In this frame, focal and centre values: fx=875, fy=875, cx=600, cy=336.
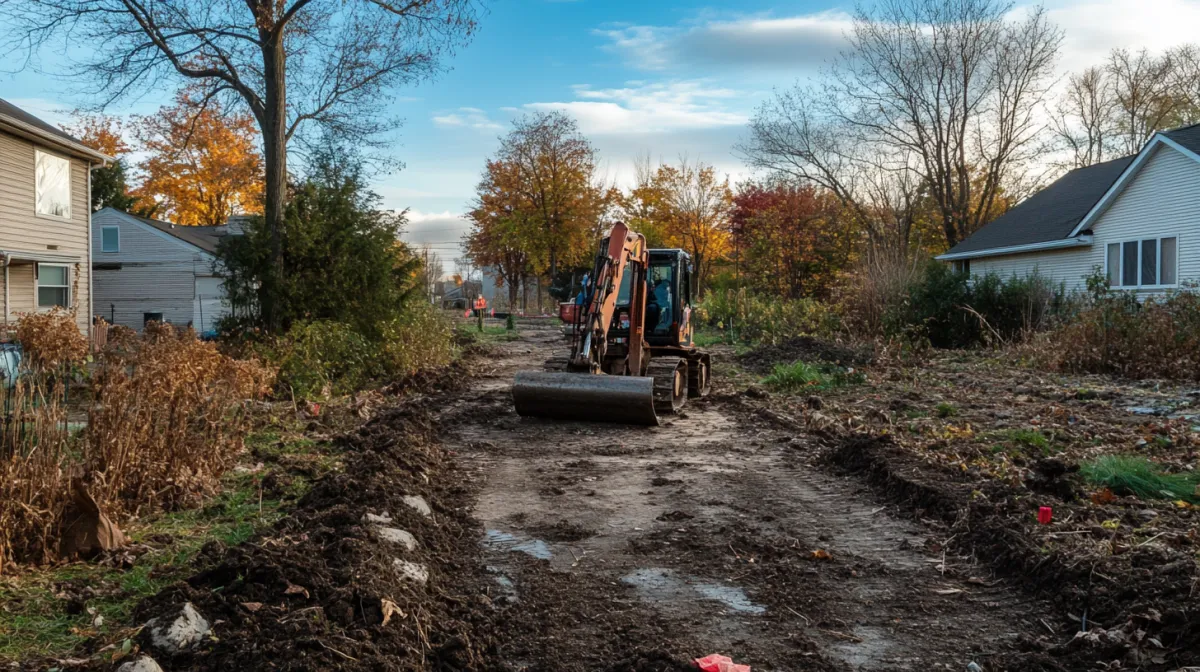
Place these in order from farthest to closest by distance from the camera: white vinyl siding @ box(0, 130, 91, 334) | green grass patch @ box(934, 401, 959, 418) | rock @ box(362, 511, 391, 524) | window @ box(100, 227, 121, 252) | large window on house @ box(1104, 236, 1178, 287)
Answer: window @ box(100, 227, 121, 252) → large window on house @ box(1104, 236, 1178, 287) → white vinyl siding @ box(0, 130, 91, 334) → green grass patch @ box(934, 401, 959, 418) → rock @ box(362, 511, 391, 524)

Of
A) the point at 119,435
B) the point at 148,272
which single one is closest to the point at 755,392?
the point at 119,435

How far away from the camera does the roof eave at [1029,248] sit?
82.0 ft

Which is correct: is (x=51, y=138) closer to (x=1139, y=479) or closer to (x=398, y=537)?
(x=398, y=537)

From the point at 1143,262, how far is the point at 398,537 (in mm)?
23802

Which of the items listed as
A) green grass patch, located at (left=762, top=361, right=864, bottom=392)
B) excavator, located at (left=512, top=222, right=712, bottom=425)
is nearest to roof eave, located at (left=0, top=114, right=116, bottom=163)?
excavator, located at (left=512, top=222, right=712, bottom=425)

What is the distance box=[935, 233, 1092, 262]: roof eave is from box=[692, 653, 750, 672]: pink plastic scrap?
980 inches

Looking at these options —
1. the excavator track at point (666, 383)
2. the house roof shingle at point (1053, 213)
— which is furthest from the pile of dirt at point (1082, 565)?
the house roof shingle at point (1053, 213)

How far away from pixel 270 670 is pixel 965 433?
823 centimetres

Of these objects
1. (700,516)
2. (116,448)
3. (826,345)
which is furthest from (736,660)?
(826,345)

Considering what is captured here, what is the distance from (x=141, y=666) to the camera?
11.5 feet

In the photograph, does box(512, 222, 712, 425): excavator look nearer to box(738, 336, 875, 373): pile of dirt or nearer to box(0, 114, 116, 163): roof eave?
box(738, 336, 875, 373): pile of dirt

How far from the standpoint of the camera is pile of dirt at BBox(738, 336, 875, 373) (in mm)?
18859

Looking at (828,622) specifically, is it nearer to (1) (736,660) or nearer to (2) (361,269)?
(1) (736,660)

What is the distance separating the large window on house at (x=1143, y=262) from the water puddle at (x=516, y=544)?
21.7 metres
